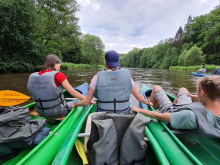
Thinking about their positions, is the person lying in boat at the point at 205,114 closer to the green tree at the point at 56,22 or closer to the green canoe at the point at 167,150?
the green canoe at the point at 167,150

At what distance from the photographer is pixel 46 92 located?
74.7 inches

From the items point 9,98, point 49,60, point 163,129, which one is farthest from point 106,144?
point 9,98

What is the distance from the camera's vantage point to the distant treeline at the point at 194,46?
29.7 m

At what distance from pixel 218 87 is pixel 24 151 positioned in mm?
2339

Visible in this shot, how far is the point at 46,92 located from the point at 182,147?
1994 mm

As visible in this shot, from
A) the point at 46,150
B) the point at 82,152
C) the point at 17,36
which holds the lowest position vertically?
the point at 82,152

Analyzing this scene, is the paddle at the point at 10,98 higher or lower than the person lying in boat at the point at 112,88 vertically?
lower

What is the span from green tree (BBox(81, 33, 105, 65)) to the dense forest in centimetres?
1800

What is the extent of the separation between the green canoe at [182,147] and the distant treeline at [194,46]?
34.7 m

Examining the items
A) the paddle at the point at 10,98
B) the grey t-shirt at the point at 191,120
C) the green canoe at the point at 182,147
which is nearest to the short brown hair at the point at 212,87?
the grey t-shirt at the point at 191,120

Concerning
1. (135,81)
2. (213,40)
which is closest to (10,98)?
(135,81)

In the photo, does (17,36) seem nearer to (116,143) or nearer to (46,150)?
(46,150)

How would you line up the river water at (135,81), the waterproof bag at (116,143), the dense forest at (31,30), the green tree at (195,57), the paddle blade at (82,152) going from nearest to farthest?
1. the waterproof bag at (116,143)
2. the paddle blade at (82,152)
3. the river water at (135,81)
4. the dense forest at (31,30)
5. the green tree at (195,57)

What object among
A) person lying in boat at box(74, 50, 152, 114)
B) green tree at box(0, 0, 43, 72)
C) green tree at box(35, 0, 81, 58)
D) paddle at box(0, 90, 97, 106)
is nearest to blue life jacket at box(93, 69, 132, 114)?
person lying in boat at box(74, 50, 152, 114)
